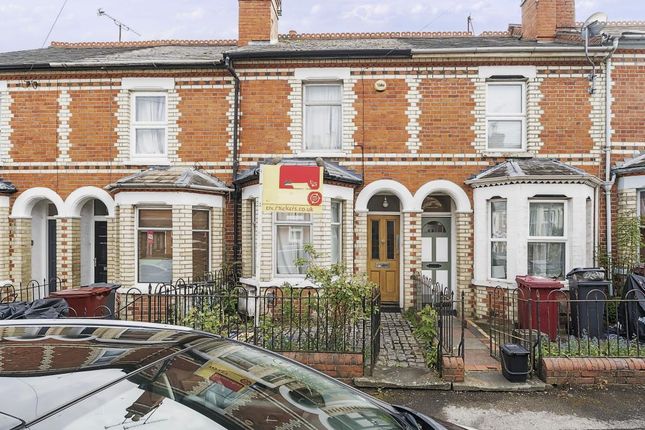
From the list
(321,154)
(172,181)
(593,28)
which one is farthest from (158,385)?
(593,28)

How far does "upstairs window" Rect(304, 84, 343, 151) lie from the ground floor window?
3.68 m

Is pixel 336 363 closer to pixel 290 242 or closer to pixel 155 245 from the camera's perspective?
pixel 290 242

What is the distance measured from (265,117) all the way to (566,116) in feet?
22.6

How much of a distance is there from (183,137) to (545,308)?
845 cm

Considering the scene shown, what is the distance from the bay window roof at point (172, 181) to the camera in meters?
8.62

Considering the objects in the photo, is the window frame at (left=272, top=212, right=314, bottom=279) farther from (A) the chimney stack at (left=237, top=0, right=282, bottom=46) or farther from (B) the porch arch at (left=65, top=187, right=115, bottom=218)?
(A) the chimney stack at (left=237, top=0, right=282, bottom=46)

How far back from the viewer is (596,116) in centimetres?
912

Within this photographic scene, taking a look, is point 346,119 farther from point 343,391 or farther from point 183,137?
point 343,391

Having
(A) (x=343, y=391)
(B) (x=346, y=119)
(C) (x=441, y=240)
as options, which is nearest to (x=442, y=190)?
(C) (x=441, y=240)

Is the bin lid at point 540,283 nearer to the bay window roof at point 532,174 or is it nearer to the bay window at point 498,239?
the bay window at point 498,239

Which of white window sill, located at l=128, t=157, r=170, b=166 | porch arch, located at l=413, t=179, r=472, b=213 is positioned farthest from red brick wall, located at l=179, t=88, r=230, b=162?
porch arch, located at l=413, t=179, r=472, b=213

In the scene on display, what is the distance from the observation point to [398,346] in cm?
663

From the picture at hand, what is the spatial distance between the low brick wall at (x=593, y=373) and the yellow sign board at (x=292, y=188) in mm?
3913

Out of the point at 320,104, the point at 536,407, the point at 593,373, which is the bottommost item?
the point at 536,407
